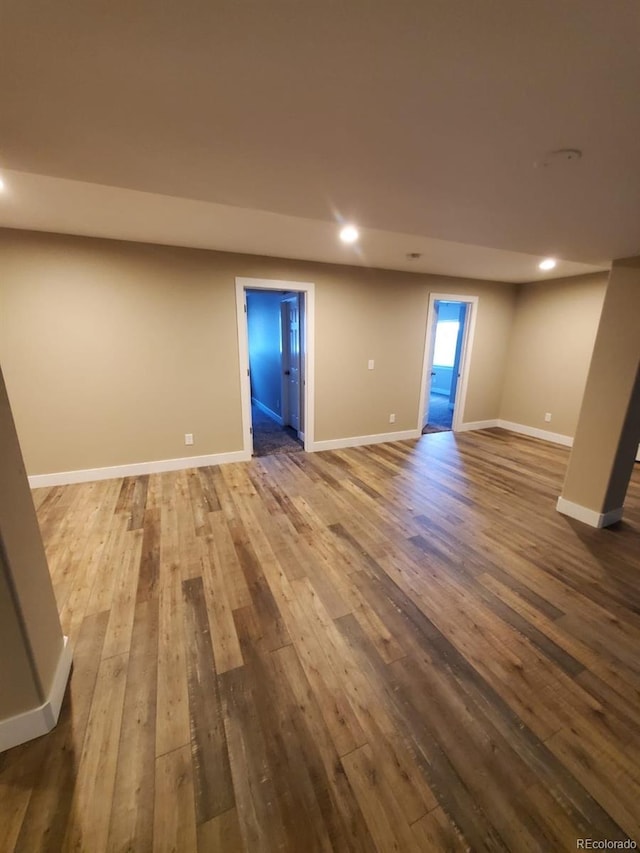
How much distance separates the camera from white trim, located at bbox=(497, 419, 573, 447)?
4.77 metres

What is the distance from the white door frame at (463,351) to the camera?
4.76m

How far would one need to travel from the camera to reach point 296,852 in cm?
94

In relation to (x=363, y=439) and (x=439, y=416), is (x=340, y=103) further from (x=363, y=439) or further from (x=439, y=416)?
(x=439, y=416)

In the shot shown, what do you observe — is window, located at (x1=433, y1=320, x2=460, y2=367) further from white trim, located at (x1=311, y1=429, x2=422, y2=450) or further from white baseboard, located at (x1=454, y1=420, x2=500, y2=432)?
white trim, located at (x1=311, y1=429, x2=422, y2=450)

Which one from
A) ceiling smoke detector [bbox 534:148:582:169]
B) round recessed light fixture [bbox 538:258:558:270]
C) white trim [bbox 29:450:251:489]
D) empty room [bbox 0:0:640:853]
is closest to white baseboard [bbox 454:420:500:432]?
empty room [bbox 0:0:640:853]

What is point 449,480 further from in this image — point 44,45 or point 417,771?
point 44,45

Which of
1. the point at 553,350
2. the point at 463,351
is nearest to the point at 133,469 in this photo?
the point at 463,351

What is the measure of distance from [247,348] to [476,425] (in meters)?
4.12

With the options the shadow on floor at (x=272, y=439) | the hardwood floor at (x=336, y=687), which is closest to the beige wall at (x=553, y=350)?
the hardwood floor at (x=336, y=687)

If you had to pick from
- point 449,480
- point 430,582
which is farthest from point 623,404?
point 430,582

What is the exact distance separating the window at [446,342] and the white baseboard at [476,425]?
3.01m

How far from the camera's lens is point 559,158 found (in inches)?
45.4

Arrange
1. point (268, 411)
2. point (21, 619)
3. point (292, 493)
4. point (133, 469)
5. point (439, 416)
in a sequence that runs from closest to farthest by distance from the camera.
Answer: point (21, 619)
point (292, 493)
point (133, 469)
point (439, 416)
point (268, 411)

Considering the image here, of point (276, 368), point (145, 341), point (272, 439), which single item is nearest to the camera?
point (145, 341)
